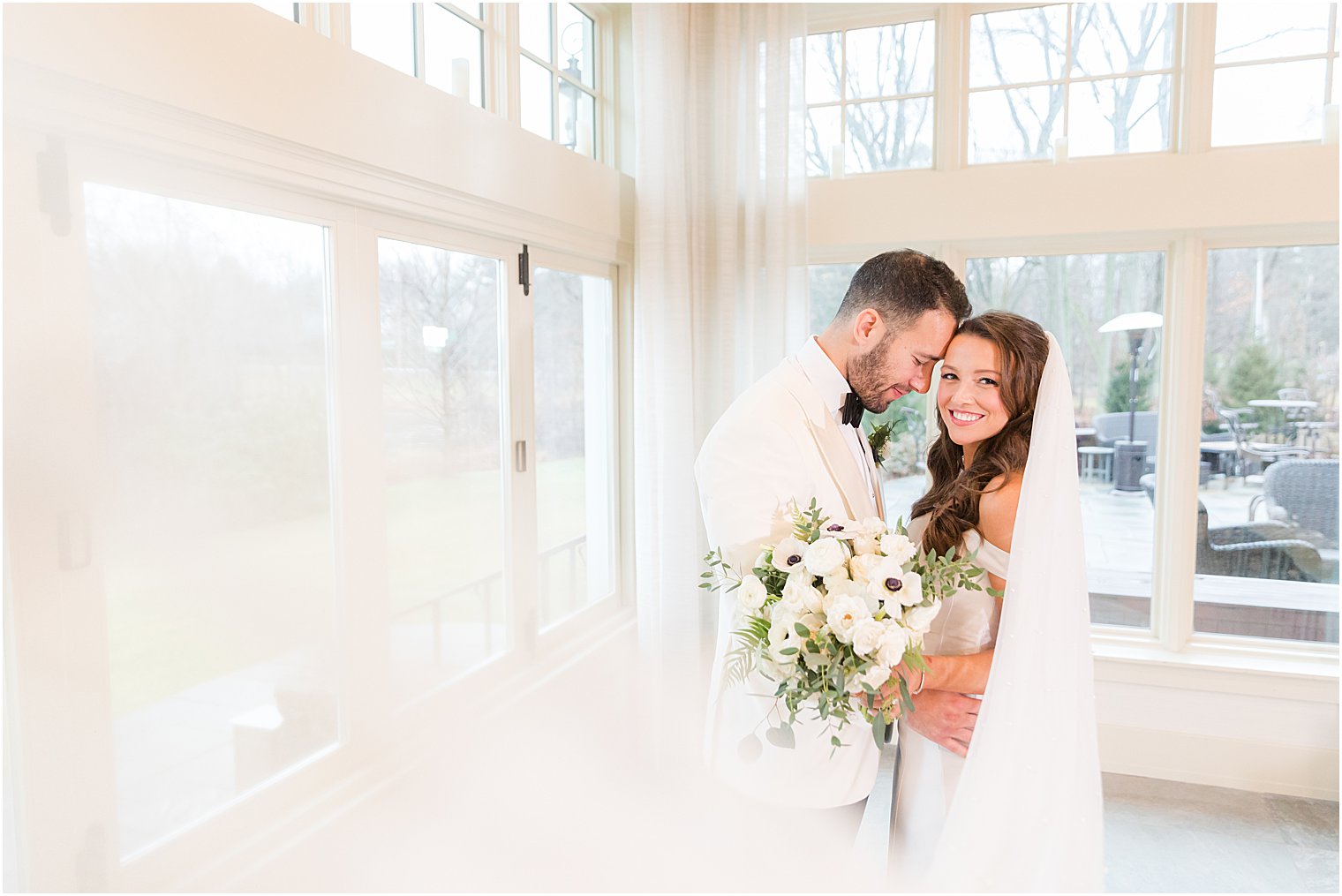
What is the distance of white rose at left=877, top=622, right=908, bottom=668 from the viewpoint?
1.34 meters

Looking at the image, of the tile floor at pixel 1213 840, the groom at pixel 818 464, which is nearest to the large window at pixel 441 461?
the groom at pixel 818 464

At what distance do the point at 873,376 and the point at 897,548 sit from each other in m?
0.57

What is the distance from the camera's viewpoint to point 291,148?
68.7 inches

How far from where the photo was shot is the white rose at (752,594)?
4.83 ft

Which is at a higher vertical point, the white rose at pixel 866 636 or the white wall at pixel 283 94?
the white wall at pixel 283 94

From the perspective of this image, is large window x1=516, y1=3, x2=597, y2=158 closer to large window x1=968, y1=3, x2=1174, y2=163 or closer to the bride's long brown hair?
large window x1=968, y1=3, x2=1174, y2=163

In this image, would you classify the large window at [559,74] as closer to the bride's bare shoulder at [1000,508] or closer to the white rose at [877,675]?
the bride's bare shoulder at [1000,508]

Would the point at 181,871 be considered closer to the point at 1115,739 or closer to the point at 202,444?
the point at 202,444

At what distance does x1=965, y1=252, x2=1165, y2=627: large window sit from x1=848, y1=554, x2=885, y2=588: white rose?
2.13 metres

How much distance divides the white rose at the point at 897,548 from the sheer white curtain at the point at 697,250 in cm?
172

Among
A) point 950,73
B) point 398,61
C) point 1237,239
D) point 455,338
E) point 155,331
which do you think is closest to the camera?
point 155,331

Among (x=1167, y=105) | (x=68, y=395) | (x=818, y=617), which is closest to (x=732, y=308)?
(x=1167, y=105)

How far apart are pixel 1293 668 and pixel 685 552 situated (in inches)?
88.2

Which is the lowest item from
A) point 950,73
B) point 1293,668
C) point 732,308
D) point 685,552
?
point 1293,668
